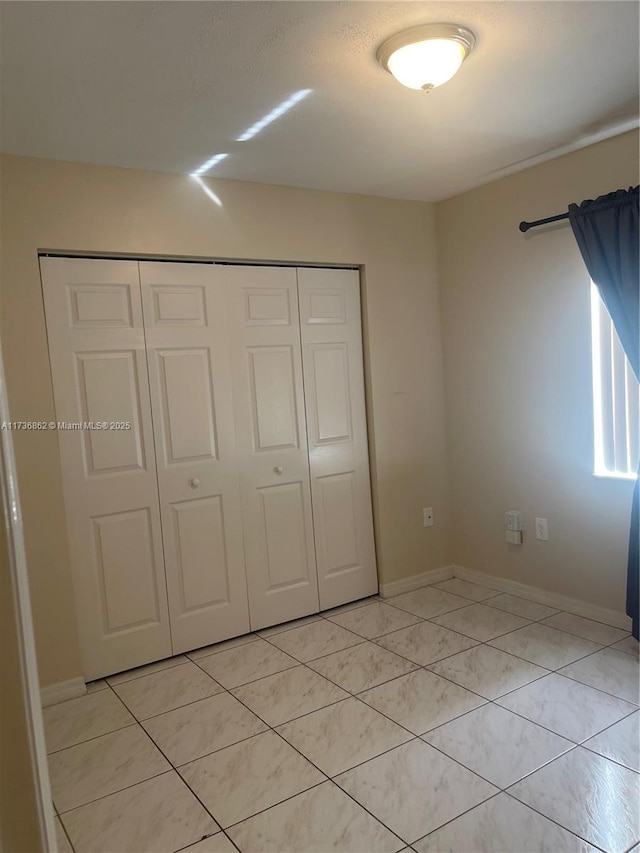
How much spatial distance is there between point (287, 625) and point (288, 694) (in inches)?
31.2

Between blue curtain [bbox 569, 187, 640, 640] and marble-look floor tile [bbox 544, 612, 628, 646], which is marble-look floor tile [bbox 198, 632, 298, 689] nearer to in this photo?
marble-look floor tile [bbox 544, 612, 628, 646]

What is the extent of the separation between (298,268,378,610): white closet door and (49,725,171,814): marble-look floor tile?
57.1 inches

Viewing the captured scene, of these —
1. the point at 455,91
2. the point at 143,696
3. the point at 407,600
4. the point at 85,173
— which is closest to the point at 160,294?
the point at 85,173

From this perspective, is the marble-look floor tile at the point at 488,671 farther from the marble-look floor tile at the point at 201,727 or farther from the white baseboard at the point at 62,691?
the white baseboard at the point at 62,691

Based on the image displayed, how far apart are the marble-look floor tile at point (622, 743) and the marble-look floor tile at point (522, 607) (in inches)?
39.3

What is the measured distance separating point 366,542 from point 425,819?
197 cm

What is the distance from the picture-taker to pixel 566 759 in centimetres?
212

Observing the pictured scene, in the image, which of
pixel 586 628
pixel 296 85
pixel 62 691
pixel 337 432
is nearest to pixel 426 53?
pixel 296 85

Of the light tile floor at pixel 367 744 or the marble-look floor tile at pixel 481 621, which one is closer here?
the light tile floor at pixel 367 744

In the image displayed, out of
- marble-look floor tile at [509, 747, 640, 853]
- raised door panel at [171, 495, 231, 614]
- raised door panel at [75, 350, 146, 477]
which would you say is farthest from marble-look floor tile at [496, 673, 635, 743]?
raised door panel at [75, 350, 146, 477]

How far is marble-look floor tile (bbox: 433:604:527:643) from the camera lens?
10.4ft

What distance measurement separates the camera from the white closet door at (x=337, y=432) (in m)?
3.55

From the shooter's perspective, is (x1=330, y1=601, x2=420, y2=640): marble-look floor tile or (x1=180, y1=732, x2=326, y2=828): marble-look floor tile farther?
(x1=330, y1=601, x2=420, y2=640): marble-look floor tile

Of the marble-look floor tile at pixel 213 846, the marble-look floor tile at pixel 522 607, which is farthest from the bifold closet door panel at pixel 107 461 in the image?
the marble-look floor tile at pixel 522 607
